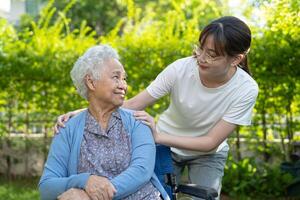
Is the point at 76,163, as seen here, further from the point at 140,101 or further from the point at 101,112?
the point at 140,101

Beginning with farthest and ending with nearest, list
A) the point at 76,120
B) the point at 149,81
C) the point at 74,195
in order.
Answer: the point at 149,81
the point at 76,120
the point at 74,195

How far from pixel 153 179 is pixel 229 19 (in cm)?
88

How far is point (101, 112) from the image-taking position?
10.6 feet

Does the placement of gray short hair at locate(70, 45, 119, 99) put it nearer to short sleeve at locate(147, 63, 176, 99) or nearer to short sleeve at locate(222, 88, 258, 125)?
short sleeve at locate(147, 63, 176, 99)

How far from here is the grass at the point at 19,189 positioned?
6.56 meters

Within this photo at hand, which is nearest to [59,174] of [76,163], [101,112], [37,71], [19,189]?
[76,163]

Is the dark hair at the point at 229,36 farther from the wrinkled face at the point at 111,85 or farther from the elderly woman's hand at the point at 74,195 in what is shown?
the elderly woman's hand at the point at 74,195

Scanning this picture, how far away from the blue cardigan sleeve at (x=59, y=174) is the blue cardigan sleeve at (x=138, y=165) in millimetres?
168

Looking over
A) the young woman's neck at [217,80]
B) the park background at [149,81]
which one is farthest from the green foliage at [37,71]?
the young woman's neck at [217,80]

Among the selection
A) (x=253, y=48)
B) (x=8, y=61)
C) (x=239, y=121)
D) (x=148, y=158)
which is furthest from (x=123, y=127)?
(x=8, y=61)

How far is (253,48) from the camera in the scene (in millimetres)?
6633

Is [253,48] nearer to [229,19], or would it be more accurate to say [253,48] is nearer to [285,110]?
[285,110]

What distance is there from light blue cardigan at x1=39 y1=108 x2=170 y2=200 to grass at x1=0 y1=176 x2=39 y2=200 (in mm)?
3461

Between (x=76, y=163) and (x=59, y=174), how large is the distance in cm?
10
